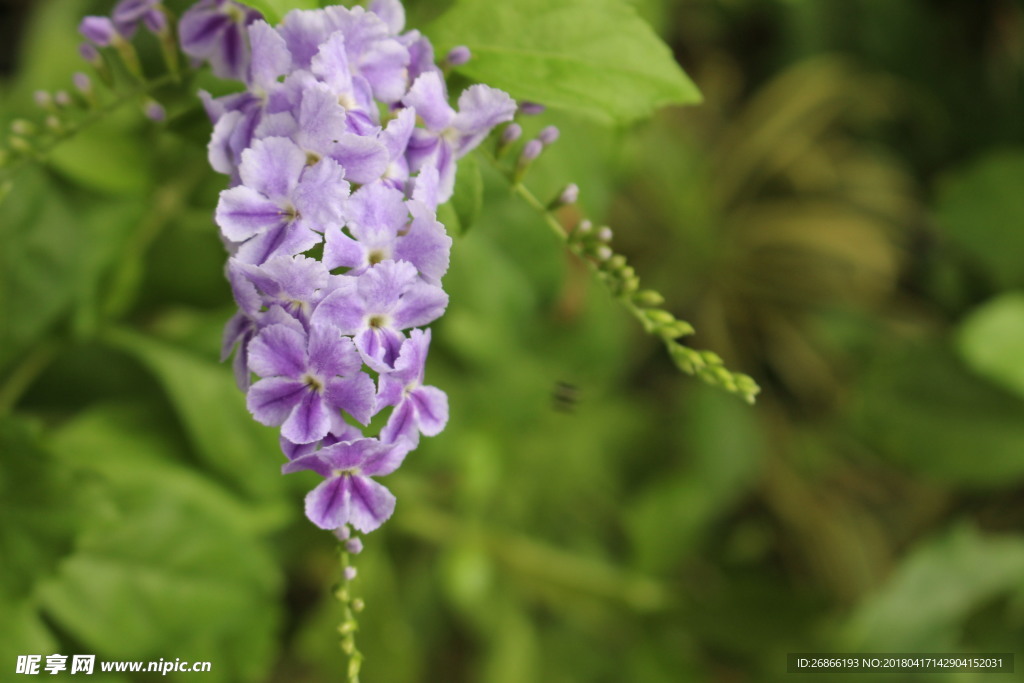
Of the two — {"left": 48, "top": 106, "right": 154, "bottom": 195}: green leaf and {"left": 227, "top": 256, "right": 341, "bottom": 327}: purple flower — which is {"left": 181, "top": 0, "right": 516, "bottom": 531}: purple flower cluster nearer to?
{"left": 227, "top": 256, "right": 341, "bottom": 327}: purple flower

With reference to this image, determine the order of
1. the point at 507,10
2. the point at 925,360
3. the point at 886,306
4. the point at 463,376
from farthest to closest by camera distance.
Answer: the point at 886,306, the point at 925,360, the point at 463,376, the point at 507,10

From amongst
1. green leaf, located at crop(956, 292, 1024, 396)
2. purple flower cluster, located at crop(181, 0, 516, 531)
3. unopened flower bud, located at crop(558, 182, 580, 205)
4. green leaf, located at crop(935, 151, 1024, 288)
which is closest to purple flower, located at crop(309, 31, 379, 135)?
purple flower cluster, located at crop(181, 0, 516, 531)

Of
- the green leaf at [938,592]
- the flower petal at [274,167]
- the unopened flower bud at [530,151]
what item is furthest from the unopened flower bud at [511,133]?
the green leaf at [938,592]

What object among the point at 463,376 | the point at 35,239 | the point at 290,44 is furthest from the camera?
the point at 463,376

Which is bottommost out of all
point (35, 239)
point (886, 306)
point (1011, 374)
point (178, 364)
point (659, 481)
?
point (659, 481)

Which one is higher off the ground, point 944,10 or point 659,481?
point 944,10

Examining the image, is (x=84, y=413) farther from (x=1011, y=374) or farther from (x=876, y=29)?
(x=876, y=29)

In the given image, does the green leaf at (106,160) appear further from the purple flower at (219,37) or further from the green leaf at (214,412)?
the purple flower at (219,37)

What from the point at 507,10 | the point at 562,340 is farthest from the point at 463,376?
the point at 507,10
